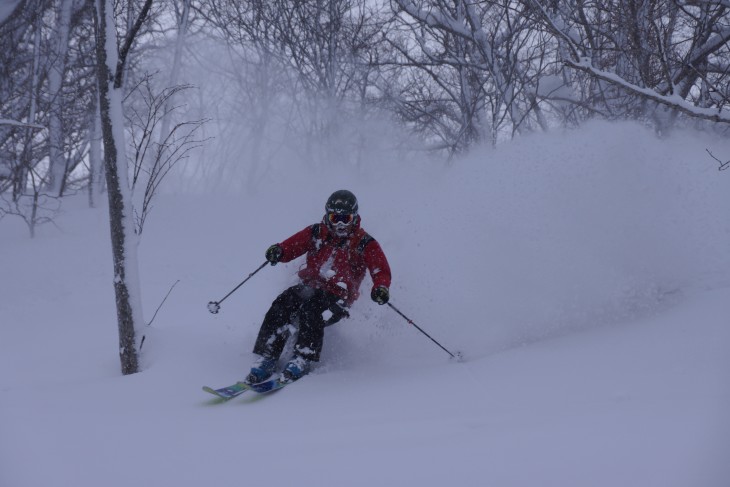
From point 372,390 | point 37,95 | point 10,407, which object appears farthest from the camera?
point 37,95

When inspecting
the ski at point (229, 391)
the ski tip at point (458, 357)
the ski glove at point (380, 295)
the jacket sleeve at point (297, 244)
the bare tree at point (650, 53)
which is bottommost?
the ski at point (229, 391)

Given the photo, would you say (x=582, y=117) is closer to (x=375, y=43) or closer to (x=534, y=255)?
(x=375, y=43)

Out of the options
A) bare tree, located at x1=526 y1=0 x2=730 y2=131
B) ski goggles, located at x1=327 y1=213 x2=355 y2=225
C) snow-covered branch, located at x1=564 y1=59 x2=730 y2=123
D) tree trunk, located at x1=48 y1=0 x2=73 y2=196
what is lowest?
ski goggles, located at x1=327 y1=213 x2=355 y2=225

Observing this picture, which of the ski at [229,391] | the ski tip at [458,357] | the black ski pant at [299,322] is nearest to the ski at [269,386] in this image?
the ski at [229,391]

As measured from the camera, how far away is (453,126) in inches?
602

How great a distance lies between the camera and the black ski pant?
4.21 meters

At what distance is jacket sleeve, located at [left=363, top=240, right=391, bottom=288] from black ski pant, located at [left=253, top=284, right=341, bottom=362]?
1.43 ft

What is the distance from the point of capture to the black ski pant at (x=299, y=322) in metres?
4.21

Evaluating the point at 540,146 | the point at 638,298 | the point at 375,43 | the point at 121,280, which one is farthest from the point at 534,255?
the point at 375,43

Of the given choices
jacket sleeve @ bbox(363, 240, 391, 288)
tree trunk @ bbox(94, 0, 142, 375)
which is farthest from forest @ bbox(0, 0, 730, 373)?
jacket sleeve @ bbox(363, 240, 391, 288)

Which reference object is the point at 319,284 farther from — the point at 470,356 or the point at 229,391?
the point at 470,356

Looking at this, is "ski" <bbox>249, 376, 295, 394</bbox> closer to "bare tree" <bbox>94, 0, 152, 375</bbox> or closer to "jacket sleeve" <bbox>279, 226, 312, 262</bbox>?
"jacket sleeve" <bbox>279, 226, 312, 262</bbox>

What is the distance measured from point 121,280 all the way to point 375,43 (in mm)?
9024

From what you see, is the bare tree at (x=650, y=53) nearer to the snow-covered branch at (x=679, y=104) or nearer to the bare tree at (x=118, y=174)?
the snow-covered branch at (x=679, y=104)
